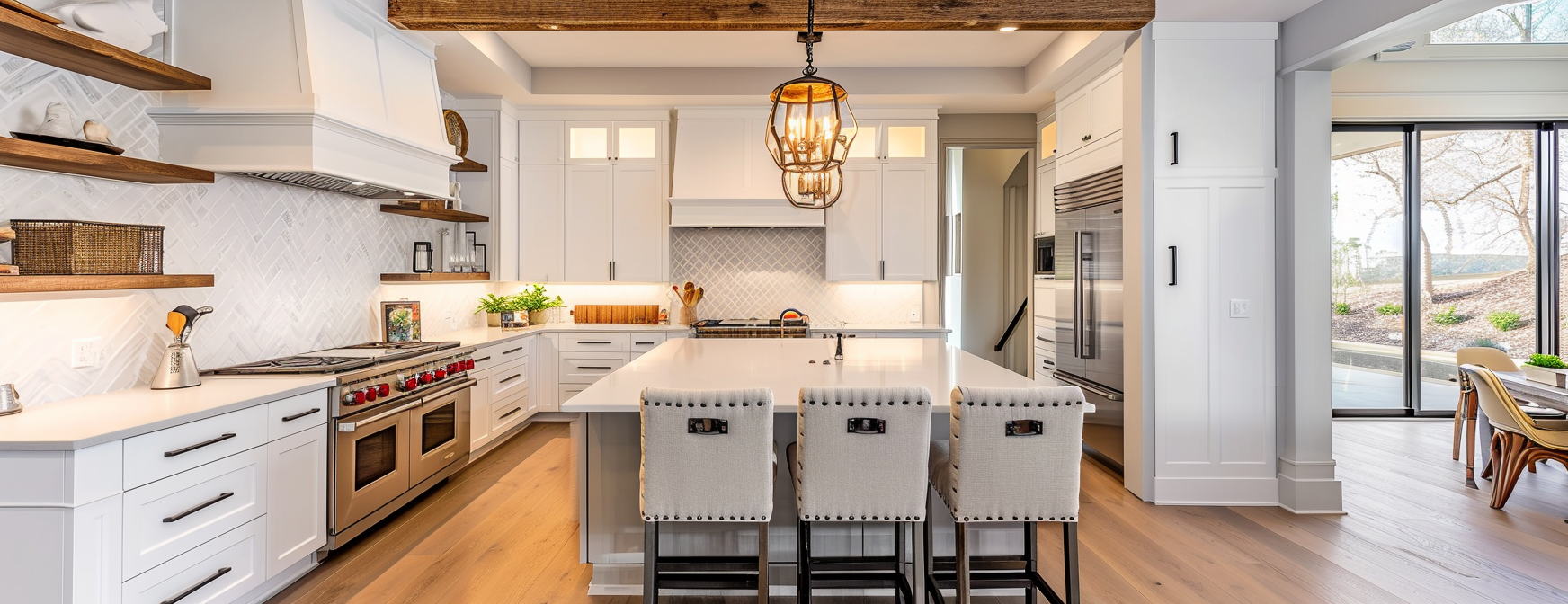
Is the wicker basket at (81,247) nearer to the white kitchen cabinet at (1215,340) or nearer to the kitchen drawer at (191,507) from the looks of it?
the kitchen drawer at (191,507)

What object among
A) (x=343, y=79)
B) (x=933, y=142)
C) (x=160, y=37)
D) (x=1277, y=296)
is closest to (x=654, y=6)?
(x=343, y=79)

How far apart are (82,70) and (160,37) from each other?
48 centimetres

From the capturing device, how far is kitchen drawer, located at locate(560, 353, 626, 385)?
523 cm

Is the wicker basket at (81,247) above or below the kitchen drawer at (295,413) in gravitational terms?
above

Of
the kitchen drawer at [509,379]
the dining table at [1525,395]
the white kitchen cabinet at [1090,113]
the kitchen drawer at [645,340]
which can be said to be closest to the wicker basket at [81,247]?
the kitchen drawer at [509,379]

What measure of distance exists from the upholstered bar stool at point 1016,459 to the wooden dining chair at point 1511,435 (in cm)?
309

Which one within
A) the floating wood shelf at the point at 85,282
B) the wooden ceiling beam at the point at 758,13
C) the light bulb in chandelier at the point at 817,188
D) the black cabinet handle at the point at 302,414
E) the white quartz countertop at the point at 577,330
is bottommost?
the black cabinet handle at the point at 302,414

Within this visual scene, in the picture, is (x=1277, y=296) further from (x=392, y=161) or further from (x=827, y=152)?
(x=392, y=161)

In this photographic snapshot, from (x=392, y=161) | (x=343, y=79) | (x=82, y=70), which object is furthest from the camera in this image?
(x=392, y=161)

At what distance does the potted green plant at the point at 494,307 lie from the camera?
204 inches

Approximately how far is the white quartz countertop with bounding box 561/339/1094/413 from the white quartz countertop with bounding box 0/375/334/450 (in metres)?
1.16

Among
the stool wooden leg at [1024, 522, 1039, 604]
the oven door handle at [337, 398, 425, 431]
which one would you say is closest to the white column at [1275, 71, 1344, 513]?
the stool wooden leg at [1024, 522, 1039, 604]

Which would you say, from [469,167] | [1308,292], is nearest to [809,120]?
[1308,292]

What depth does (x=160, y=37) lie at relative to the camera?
8.85ft
